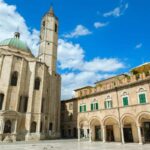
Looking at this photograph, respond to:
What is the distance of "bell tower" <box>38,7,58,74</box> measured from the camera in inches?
1538

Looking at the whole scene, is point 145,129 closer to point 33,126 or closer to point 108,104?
point 108,104

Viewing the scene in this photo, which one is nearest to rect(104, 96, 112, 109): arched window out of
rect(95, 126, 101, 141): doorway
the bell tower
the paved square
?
rect(95, 126, 101, 141): doorway

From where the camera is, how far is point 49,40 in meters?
40.7

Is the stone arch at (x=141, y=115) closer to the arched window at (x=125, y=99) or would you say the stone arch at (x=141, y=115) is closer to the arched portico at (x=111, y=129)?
the arched window at (x=125, y=99)

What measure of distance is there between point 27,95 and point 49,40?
50.7 feet

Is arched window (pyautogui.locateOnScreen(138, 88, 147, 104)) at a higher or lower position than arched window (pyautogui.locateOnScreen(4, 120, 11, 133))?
higher

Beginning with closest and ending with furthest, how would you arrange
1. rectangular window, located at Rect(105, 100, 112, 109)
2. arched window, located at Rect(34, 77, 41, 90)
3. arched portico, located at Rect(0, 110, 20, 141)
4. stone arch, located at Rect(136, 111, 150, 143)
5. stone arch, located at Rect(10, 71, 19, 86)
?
1. stone arch, located at Rect(136, 111, 150, 143)
2. rectangular window, located at Rect(105, 100, 112, 109)
3. arched portico, located at Rect(0, 110, 20, 141)
4. stone arch, located at Rect(10, 71, 19, 86)
5. arched window, located at Rect(34, 77, 41, 90)

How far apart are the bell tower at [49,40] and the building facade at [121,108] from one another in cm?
1237

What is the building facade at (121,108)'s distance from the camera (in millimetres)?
22198

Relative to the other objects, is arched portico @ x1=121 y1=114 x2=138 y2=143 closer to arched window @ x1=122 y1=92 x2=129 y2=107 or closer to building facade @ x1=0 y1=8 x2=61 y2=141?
arched window @ x1=122 y1=92 x2=129 y2=107

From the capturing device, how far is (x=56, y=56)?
4125 cm

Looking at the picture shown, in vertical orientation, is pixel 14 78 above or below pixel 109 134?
above

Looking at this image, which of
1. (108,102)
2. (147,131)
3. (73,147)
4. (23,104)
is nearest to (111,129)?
(108,102)

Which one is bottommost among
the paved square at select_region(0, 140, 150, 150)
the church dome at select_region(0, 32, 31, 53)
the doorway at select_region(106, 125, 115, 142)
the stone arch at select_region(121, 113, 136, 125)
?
the paved square at select_region(0, 140, 150, 150)
